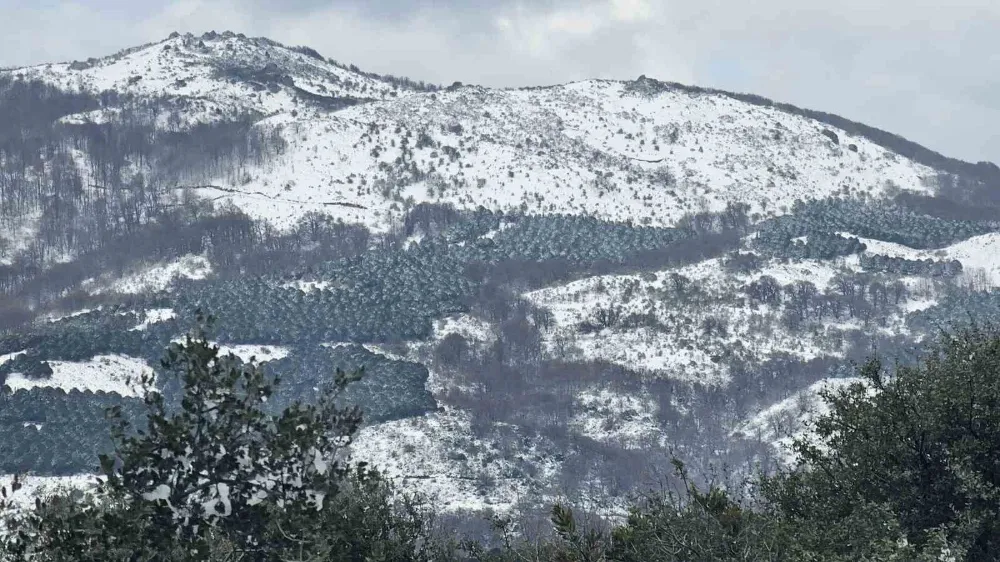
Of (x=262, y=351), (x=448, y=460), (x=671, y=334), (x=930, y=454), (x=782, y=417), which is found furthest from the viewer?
(x=671, y=334)

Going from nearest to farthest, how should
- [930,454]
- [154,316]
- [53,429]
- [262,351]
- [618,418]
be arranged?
[930,454] → [53,429] → [618,418] → [262,351] → [154,316]

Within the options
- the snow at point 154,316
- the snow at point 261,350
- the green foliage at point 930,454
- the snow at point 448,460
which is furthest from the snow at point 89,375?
the green foliage at point 930,454

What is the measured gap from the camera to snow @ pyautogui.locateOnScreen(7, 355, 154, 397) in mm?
139125

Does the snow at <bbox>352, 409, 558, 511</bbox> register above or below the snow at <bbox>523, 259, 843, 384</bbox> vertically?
below

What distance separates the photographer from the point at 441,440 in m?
143

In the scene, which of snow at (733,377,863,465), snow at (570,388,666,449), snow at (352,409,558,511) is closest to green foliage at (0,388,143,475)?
snow at (352,409,558,511)

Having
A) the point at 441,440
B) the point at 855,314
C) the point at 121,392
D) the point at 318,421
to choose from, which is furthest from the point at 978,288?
the point at 318,421

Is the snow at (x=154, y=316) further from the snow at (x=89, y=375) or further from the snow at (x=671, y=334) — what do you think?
the snow at (x=671, y=334)

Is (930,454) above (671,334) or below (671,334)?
above

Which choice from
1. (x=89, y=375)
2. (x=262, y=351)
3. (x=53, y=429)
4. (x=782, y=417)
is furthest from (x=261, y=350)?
(x=782, y=417)

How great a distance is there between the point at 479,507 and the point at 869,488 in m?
93.2

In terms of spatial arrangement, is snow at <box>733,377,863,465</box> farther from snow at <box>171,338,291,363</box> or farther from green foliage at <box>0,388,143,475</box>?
green foliage at <box>0,388,143,475</box>

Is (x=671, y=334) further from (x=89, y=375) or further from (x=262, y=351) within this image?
(x=89, y=375)

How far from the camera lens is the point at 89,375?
14475cm
